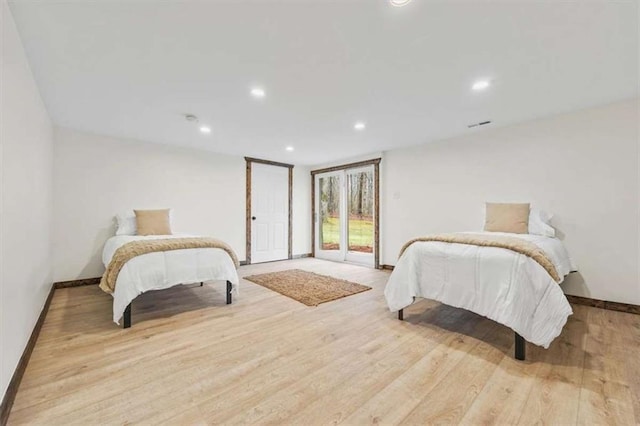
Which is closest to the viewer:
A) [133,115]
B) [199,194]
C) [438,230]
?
[133,115]

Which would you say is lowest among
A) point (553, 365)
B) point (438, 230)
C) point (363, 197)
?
point (553, 365)

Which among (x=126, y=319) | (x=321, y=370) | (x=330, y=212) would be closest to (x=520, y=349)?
(x=321, y=370)

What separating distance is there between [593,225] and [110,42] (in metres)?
4.77

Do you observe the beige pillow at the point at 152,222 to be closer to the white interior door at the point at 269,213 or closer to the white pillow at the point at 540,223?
the white interior door at the point at 269,213

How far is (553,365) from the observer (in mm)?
1765

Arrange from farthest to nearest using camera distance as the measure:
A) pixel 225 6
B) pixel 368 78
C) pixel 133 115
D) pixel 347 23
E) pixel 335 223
Answer: pixel 335 223, pixel 133 115, pixel 368 78, pixel 347 23, pixel 225 6

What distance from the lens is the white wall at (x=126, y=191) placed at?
12.2 ft

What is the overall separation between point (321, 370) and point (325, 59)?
2.19 meters

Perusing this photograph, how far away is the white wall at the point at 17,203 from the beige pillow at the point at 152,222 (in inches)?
55.2

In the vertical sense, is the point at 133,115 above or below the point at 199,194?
above

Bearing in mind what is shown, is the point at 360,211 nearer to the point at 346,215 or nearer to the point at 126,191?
the point at 346,215

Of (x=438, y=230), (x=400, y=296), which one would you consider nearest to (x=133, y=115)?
(x=400, y=296)

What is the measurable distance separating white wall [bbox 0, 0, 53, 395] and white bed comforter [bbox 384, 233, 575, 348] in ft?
8.57

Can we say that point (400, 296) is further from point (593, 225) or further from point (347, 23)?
point (593, 225)
